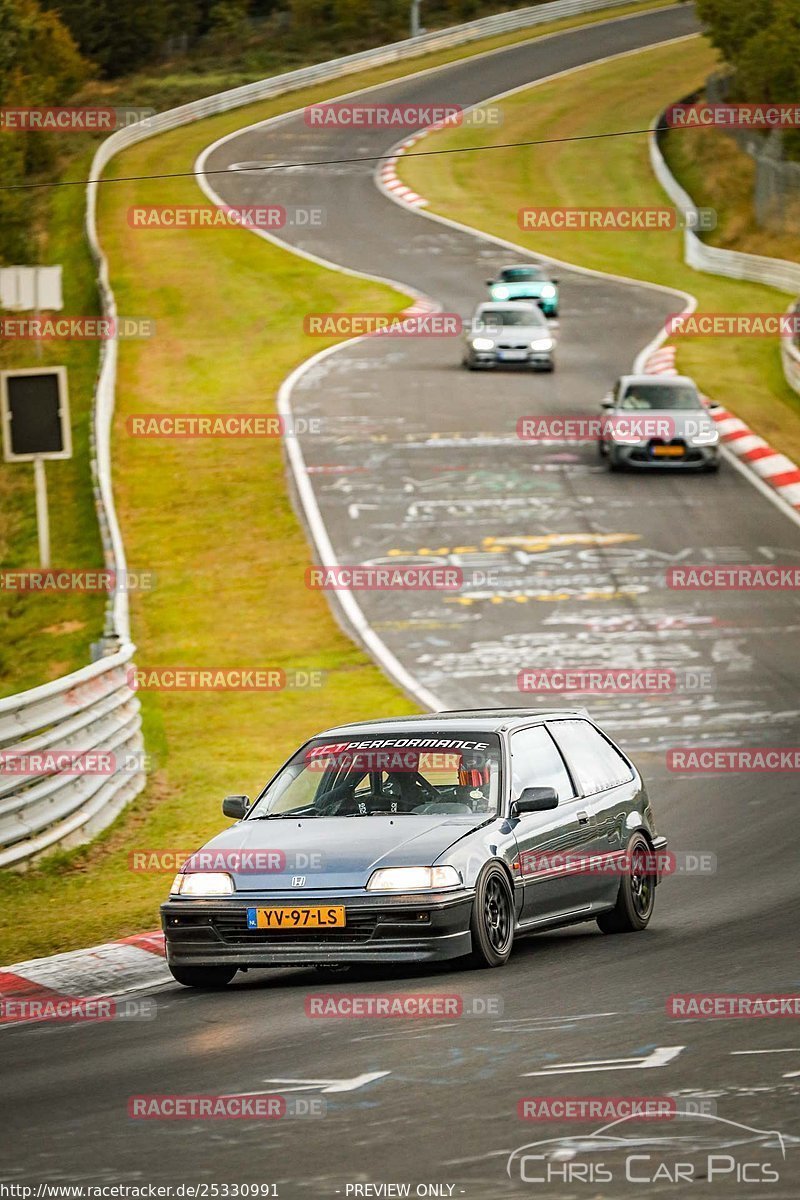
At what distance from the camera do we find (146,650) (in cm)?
2319

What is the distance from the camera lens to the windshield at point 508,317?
39312 millimetres

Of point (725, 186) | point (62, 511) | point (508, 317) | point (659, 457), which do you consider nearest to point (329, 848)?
point (62, 511)

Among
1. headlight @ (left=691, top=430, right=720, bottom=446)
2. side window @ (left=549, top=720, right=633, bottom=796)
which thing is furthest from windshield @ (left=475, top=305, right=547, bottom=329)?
side window @ (left=549, top=720, right=633, bottom=796)

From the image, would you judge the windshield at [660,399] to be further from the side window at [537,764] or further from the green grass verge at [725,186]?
the green grass verge at [725,186]

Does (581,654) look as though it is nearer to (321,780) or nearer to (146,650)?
(146,650)

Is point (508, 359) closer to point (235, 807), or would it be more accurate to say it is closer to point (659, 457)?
point (659, 457)

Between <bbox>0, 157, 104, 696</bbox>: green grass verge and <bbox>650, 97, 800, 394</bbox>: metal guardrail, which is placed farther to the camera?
<bbox>650, 97, 800, 394</bbox>: metal guardrail

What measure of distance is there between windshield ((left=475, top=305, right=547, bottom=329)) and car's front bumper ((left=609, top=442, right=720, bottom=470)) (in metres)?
8.62

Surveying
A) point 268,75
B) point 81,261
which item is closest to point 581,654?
point 81,261

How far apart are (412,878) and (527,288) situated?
3716cm

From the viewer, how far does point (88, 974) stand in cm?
1054

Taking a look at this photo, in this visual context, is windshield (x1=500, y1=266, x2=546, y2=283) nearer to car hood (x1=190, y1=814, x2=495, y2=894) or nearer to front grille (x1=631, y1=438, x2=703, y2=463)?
front grille (x1=631, y1=438, x2=703, y2=463)

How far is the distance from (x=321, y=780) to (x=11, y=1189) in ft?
16.8

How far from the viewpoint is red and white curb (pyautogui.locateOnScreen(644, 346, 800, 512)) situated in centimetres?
3014
